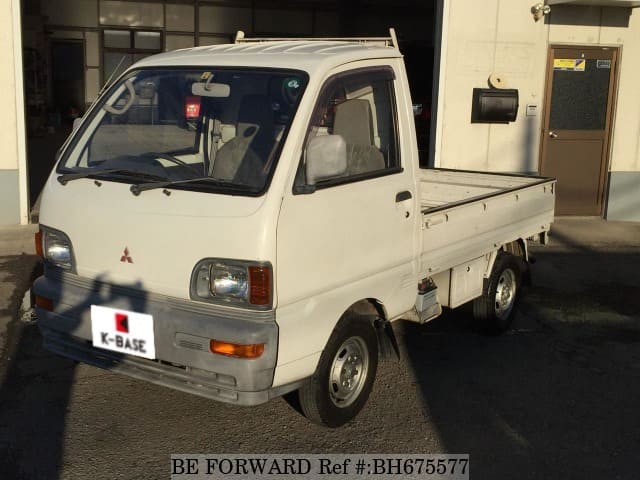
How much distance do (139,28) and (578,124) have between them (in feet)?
43.3

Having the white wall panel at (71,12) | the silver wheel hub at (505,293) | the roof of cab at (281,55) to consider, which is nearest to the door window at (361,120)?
the roof of cab at (281,55)

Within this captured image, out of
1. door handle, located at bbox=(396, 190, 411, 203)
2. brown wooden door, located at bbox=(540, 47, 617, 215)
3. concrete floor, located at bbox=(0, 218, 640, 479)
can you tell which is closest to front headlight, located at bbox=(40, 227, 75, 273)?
concrete floor, located at bbox=(0, 218, 640, 479)

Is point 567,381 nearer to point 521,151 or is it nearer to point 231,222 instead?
point 231,222

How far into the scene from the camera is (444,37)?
9531 mm

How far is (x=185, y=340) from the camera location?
3.54 meters

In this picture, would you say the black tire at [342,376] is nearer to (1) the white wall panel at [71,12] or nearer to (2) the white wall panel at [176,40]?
(2) the white wall panel at [176,40]

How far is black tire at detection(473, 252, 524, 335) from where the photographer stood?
5.73m

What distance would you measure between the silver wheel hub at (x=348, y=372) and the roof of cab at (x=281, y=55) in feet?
4.94

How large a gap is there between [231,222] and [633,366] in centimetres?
340

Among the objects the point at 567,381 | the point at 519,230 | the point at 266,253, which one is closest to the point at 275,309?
the point at 266,253

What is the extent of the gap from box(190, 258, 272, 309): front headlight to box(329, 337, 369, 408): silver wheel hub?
74 centimetres

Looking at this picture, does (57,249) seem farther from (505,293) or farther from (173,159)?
(505,293)

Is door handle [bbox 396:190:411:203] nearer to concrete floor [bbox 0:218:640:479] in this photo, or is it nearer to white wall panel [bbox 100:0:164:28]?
concrete floor [bbox 0:218:640:479]

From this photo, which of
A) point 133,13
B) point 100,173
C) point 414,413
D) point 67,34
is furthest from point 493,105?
point 67,34
